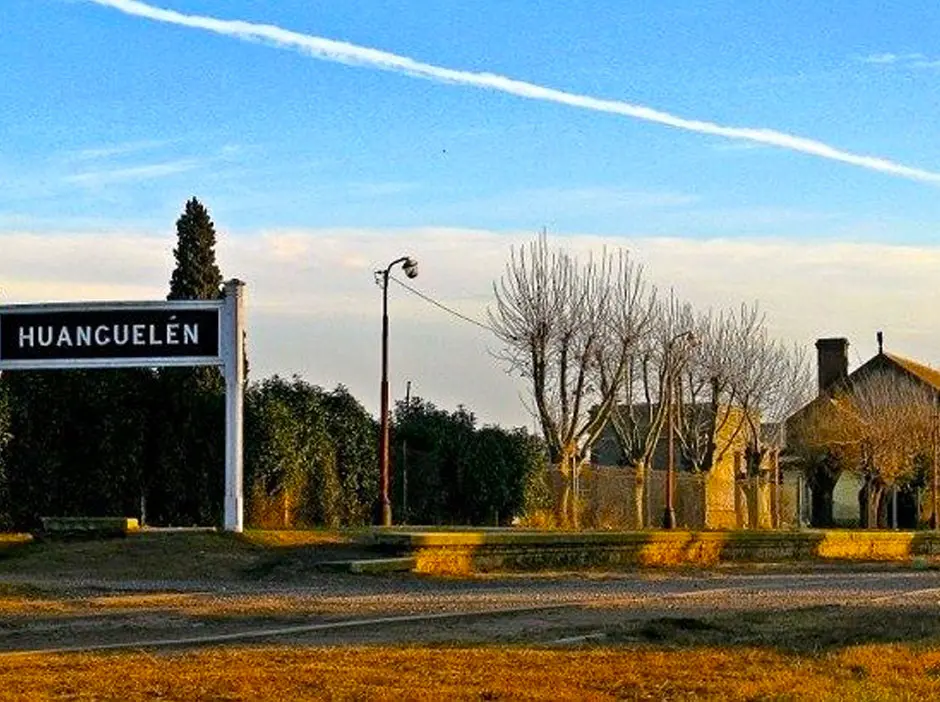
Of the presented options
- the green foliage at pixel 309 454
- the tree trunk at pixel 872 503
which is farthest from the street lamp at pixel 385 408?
the tree trunk at pixel 872 503

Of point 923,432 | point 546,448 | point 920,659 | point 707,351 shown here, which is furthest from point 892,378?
point 920,659

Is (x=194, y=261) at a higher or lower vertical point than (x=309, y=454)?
higher

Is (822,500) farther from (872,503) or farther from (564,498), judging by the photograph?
(564,498)

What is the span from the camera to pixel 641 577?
29.0 meters

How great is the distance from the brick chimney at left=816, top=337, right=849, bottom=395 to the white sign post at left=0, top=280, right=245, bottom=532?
57.9 meters

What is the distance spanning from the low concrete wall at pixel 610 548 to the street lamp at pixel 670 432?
A: 233 inches

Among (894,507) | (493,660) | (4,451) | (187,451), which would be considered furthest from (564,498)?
(493,660)

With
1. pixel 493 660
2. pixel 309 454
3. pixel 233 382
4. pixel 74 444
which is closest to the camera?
pixel 493 660

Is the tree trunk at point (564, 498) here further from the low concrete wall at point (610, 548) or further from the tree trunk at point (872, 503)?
the tree trunk at point (872, 503)

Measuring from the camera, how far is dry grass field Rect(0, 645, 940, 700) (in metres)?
11.9

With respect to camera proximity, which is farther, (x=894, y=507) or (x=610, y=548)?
(x=894, y=507)

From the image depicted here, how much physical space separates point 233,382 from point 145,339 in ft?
5.78

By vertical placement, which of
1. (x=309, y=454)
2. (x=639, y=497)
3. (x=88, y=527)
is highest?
(x=309, y=454)

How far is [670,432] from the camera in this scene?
50688mm
